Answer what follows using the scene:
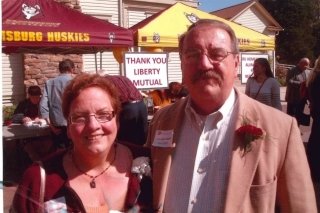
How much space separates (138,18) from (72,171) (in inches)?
622

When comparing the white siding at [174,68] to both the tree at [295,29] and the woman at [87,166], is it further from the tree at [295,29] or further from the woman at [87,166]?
the tree at [295,29]

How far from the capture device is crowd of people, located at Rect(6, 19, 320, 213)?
186cm

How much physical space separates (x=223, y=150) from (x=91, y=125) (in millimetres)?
614

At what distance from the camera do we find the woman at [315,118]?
523 cm

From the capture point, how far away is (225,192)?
187 centimetres

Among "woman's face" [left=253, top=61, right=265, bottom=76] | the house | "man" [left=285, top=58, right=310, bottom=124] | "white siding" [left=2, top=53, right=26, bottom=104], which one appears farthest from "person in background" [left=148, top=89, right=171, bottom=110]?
the house

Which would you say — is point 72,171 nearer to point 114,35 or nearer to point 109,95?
point 109,95

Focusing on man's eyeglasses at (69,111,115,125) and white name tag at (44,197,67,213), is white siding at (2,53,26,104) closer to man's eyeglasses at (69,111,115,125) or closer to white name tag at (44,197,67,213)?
man's eyeglasses at (69,111,115,125)

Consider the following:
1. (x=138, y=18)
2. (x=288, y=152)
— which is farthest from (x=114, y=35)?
(x=138, y=18)

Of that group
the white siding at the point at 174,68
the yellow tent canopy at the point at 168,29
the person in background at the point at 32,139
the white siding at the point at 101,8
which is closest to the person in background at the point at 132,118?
the person in background at the point at 32,139

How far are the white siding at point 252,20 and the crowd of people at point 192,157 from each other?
87.5 ft

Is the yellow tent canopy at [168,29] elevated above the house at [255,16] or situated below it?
below

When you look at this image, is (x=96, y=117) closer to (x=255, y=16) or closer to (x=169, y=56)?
(x=169, y=56)

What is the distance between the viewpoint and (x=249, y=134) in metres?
1.87
